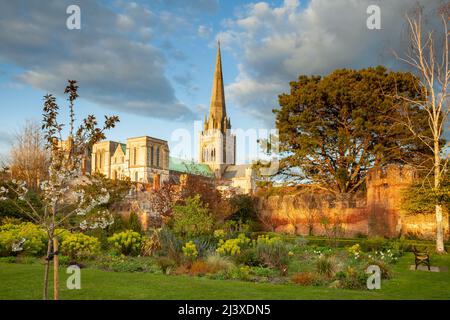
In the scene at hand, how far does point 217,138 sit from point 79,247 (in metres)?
115

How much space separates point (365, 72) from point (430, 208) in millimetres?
11432

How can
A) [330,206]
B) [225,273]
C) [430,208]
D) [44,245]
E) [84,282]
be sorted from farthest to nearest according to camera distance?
[330,206], [430,208], [44,245], [225,273], [84,282]

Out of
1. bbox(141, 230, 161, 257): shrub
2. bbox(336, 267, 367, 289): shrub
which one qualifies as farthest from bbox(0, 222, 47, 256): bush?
bbox(336, 267, 367, 289): shrub

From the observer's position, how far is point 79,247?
649 inches

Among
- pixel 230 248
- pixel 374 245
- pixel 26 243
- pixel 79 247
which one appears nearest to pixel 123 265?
pixel 79 247

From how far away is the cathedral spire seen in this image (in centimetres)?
11775

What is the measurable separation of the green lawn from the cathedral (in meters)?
90.6

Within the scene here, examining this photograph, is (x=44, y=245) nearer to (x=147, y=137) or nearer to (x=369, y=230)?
(x=369, y=230)

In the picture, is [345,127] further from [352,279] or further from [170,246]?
[352,279]

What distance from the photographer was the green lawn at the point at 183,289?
30.3 ft

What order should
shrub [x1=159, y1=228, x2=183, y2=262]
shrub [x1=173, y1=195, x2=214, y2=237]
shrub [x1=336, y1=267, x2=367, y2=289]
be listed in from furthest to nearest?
1. shrub [x1=173, y1=195, x2=214, y2=237]
2. shrub [x1=159, y1=228, x2=183, y2=262]
3. shrub [x1=336, y1=267, x2=367, y2=289]

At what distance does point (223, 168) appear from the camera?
134 metres

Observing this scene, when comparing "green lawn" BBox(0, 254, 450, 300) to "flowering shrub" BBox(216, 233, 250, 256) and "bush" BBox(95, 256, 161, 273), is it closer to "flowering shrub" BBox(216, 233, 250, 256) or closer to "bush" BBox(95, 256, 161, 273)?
"bush" BBox(95, 256, 161, 273)
